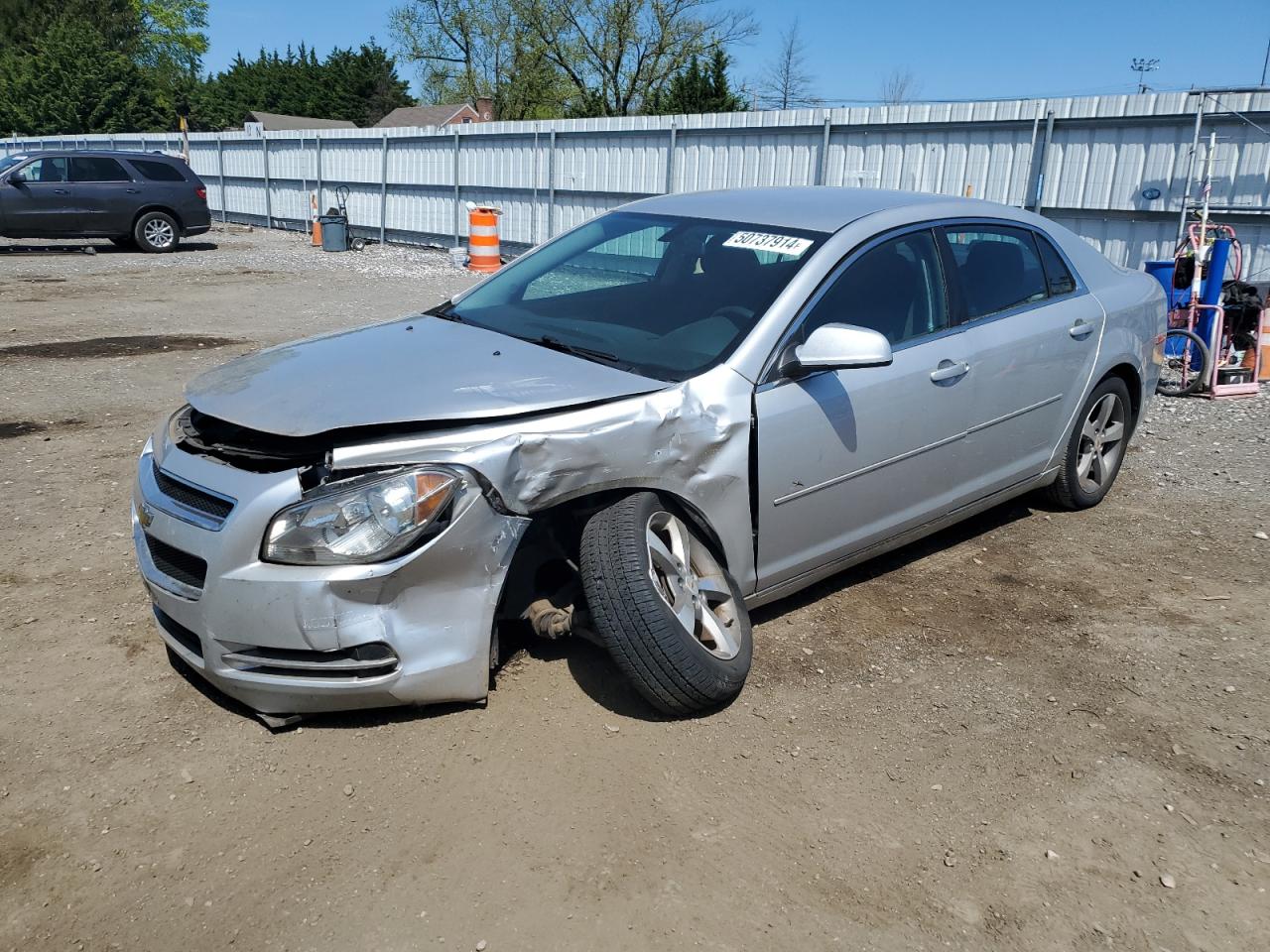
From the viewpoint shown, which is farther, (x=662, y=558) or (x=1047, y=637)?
(x=1047, y=637)

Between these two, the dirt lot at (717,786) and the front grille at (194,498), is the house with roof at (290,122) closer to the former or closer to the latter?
the dirt lot at (717,786)

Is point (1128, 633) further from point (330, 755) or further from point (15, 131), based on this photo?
point (15, 131)

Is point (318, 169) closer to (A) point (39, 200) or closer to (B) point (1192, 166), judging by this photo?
(A) point (39, 200)

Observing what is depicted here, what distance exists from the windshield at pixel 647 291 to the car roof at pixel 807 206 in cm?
9

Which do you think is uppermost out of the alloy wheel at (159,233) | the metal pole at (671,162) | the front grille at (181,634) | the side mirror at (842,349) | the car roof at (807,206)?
the metal pole at (671,162)

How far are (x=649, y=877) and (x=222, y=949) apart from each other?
1.04 meters

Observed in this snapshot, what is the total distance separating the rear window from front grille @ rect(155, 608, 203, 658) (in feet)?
59.5

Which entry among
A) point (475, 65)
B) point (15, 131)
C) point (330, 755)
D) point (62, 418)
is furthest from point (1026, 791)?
point (15, 131)

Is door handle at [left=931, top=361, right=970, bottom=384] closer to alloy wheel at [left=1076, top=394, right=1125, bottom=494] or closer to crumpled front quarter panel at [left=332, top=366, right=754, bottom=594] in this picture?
crumpled front quarter panel at [left=332, top=366, right=754, bottom=594]

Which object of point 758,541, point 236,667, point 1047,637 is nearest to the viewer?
A: point 236,667

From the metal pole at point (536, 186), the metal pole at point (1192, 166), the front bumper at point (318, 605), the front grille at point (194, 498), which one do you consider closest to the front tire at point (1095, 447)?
the front bumper at point (318, 605)

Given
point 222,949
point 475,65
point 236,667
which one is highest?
point 475,65

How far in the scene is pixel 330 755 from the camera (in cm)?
314

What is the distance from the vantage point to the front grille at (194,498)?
2986mm
